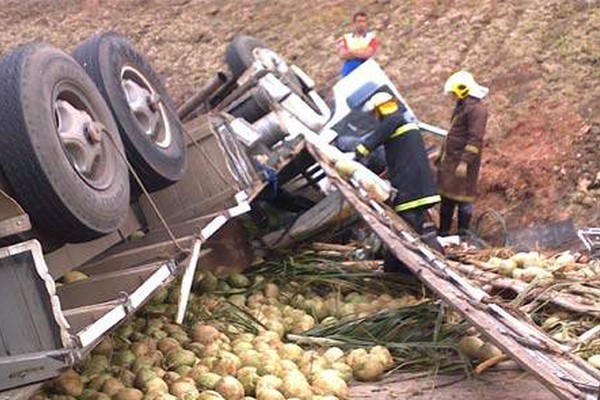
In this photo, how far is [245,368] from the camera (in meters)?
5.38

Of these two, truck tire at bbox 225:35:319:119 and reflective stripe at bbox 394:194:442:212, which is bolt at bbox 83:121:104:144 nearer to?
reflective stripe at bbox 394:194:442:212

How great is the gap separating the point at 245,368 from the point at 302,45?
32.4ft

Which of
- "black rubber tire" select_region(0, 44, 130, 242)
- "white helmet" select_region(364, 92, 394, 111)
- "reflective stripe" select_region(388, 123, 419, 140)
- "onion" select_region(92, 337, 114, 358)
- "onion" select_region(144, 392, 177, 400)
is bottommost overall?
"onion" select_region(144, 392, 177, 400)

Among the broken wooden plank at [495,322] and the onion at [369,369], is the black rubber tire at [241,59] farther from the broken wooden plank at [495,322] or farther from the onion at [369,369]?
the onion at [369,369]

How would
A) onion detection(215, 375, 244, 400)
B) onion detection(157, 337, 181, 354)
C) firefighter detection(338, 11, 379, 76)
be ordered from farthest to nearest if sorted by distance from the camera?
firefighter detection(338, 11, 379, 76) < onion detection(157, 337, 181, 354) < onion detection(215, 375, 244, 400)

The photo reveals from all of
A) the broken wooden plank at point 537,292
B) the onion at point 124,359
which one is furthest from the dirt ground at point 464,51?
the onion at point 124,359

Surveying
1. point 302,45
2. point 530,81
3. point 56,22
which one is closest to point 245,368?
point 530,81

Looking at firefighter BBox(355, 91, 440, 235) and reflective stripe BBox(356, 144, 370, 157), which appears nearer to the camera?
firefighter BBox(355, 91, 440, 235)

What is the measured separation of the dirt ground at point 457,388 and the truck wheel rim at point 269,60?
4.47 meters

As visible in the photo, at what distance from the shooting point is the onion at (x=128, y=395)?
493 cm

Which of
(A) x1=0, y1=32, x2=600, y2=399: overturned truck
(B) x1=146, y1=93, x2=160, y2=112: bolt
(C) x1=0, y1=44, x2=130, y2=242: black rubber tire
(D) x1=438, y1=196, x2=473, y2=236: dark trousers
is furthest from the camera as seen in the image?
(D) x1=438, y1=196, x2=473, y2=236: dark trousers

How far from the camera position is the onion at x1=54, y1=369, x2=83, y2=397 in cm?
484

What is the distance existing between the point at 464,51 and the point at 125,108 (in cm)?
831

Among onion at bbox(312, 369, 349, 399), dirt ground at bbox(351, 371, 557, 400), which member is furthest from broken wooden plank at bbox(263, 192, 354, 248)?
onion at bbox(312, 369, 349, 399)
